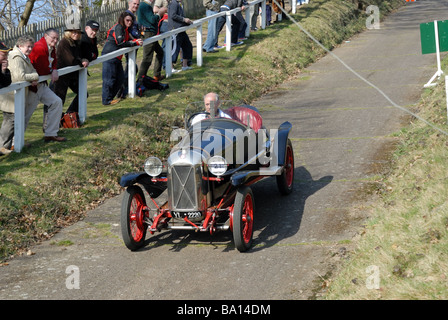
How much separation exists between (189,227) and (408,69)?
509 inches

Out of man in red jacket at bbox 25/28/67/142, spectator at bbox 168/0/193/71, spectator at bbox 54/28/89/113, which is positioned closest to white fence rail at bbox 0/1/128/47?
spectator at bbox 168/0/193/71

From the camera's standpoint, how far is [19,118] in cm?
1025

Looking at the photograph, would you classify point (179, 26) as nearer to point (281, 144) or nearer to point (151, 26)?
point (151, 26)

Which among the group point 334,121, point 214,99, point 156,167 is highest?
point 214,99

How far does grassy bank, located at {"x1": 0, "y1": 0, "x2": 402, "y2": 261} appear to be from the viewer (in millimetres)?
9039

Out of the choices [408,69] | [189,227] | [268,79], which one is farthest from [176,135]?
[408,69]

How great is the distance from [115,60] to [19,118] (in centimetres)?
346

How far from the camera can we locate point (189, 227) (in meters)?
7.89

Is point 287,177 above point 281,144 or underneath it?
underneath

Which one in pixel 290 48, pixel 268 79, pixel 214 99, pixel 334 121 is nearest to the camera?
pixel 214 99

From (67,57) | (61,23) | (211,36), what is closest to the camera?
(67,57)

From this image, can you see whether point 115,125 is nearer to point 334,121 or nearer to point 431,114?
point 334,121

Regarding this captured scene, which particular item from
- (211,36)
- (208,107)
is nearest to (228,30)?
(211,36)
